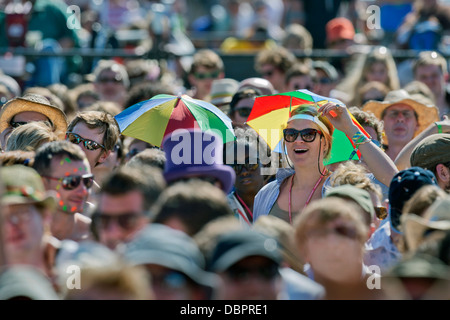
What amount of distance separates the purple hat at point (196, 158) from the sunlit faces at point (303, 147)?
0.58 m

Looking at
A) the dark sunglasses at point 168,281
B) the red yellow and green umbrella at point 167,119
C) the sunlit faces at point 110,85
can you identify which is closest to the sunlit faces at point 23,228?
the dark sunglasses at point 168,281

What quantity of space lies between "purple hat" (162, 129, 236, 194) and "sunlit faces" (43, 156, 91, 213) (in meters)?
0.48

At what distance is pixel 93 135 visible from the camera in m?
6.05

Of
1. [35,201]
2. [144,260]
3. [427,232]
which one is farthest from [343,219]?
[35,201]

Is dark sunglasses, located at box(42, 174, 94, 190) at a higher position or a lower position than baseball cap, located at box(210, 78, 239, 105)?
lower

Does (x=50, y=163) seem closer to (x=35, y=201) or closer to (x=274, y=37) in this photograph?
(x=35, y=201)

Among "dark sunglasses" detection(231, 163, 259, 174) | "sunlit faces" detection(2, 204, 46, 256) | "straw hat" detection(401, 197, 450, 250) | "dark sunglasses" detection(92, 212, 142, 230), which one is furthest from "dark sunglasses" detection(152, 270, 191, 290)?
"dark sunglasses" detection(231, 163, 259, 174)

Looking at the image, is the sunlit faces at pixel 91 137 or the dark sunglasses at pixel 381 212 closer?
the dark sunglasses at pixel 381 212

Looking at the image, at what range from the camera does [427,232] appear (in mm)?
3820

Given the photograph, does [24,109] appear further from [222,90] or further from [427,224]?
[427,224]

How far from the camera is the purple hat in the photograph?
15.6ft

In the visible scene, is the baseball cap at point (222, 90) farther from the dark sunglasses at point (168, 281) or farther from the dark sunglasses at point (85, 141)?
the dark sunglasses at point (168, 281)

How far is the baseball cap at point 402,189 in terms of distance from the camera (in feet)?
14.9

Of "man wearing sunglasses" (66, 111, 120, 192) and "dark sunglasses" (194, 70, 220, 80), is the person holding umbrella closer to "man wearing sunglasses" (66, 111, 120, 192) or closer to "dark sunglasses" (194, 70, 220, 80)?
"man wearing sunglasses" (66, 111, 120, 192)
